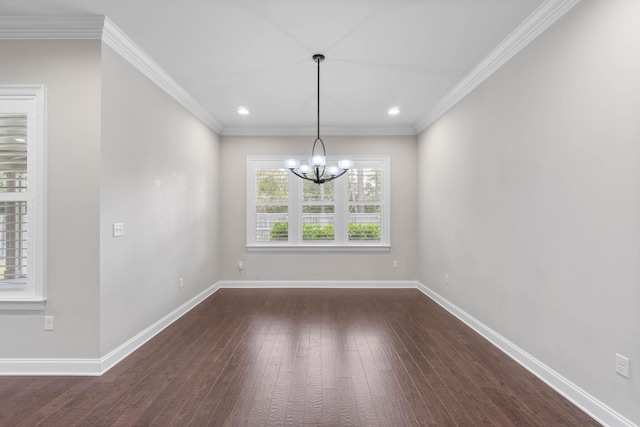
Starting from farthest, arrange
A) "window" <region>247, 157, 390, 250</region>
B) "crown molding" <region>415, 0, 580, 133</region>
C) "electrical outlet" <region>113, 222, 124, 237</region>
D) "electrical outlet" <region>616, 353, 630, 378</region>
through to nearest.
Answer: "window" <region>247, 157, 390, 250</region> → "electrical outlet" <region>113, 222, 124, 237</region> → "crown molding" <region>415, 0, 580, 133</region> → "electrical outlet" <region>616, 353, 630, 378</region>

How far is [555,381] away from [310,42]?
344cm

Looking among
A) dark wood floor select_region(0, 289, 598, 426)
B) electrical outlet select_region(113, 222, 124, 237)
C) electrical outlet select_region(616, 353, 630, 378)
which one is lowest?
dark wood floor select_region(0, 289, 598, 426)

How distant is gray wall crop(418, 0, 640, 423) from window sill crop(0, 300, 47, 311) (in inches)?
159

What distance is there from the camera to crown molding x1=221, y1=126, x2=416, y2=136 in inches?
227

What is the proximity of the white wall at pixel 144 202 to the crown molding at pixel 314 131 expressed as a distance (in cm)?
93

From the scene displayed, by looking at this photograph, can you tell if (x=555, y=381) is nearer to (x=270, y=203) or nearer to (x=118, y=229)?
(x=118, y=229)

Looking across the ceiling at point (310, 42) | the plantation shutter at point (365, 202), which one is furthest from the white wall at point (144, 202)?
the plantation shutter at point (365, 202)

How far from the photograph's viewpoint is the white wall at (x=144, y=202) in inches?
110

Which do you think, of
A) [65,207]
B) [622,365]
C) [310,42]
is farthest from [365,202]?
[65,207]

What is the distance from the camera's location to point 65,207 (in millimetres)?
2660

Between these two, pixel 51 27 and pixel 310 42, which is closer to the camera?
pixel 51 27

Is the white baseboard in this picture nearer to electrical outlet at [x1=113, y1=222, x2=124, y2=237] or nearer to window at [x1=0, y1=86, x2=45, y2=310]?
window at [x1=0, y1=86, x2=45, y2=310]

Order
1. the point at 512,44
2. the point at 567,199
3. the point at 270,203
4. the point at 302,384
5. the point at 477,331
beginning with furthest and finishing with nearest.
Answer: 1. the point at 270,203
2. the point at 477,331
3. the point at 512,44
4. the point at 302,384
5. the point at 567,199

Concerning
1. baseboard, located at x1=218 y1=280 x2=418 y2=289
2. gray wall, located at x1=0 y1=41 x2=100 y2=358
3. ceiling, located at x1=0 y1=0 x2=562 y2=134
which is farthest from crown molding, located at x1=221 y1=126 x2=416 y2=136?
gray wall, located at x1=0 y1=41 x2=100 y2=358
